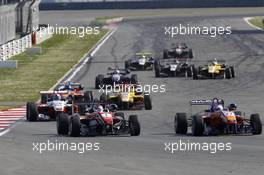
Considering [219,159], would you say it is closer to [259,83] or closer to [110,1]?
[259,83]

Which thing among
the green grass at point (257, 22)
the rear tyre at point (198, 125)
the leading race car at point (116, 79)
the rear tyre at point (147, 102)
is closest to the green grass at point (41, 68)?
the leading race car at point (116, 79)

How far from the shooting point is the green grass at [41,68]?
45750mm

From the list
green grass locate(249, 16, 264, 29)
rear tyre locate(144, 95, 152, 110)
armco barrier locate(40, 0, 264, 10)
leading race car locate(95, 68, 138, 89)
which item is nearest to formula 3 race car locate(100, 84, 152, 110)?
rear tyre locate(144, 95, 152, 110)

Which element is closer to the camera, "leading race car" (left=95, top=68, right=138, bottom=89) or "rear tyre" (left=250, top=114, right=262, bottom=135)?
"rear tyre" (left=250, top=114, right=262, bottom=135)

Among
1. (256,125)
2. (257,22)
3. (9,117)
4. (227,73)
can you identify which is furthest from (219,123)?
(257,22)

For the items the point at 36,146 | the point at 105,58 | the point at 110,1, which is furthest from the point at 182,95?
the point at 110,1

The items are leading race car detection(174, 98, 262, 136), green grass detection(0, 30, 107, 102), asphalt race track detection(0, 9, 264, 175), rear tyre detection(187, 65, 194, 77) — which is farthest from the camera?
rear tyre detection(187, 65, 194, 77)

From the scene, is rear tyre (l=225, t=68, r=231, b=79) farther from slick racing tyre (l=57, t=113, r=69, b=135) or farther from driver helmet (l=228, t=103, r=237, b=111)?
slick racing tyre (l=57, t=113, r=69, b=135)

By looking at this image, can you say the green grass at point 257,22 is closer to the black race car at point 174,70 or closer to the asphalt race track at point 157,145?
the asphalt race track at point 157,145

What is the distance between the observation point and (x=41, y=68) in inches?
2347

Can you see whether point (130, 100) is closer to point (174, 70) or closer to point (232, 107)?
point (232, 107)

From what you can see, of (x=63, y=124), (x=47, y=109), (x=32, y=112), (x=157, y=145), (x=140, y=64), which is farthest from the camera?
(x=140, y=64)

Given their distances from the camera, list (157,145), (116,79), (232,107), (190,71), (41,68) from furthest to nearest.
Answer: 1. (41,68)
2. (190,71)
3. (116,79)
4. (232,107)
5. (157,145)

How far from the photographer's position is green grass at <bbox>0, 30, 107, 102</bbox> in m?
45.8
